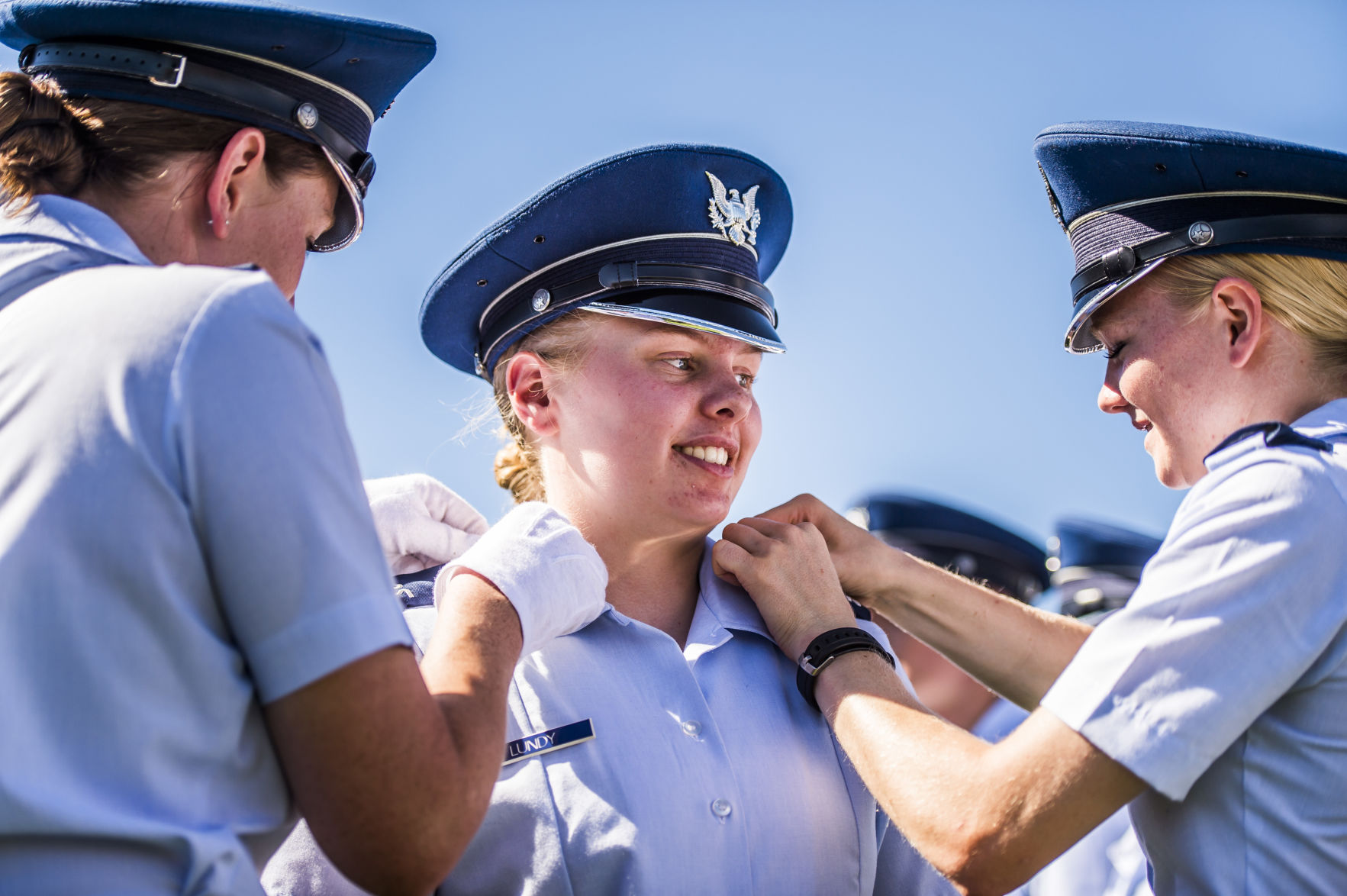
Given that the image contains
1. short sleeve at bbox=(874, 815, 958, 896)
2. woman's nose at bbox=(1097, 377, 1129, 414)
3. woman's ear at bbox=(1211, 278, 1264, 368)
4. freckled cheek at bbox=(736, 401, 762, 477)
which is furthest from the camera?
freckled cheek at bbox=(736, 401, 762, 477)

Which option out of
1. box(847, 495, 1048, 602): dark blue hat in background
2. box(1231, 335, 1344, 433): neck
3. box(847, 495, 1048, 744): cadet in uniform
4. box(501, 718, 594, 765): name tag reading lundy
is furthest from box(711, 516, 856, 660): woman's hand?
box(847, 495, 1048, 602): dark blue hat in background

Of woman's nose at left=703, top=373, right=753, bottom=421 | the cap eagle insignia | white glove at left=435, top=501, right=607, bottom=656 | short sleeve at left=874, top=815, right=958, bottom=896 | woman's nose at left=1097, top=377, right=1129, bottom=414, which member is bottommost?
short sleeve at left=874, top=815, right=958, bottom=896

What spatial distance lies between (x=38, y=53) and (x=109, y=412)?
1088 mm

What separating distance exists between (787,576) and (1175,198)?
4.47 ft

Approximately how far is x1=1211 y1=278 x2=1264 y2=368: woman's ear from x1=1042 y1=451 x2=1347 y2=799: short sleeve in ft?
1.72

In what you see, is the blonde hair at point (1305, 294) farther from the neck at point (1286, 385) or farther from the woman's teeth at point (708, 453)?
the woman's teeth at point (708, 453)

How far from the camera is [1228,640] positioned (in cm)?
222

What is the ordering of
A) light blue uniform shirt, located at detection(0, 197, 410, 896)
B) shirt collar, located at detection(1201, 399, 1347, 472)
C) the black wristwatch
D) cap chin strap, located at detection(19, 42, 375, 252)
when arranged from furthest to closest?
the black wristwatch < shirt collar, located at detection(1201, 399, 1347, 472) < cap chin strap, located at detection(19, 42, 375, 252) < light blue uniform shirt, located at detection(0, 197, 410, 896)

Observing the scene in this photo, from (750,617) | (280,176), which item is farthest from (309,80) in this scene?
(750,617)

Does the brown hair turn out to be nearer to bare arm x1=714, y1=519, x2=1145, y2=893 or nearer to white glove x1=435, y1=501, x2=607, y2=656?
white glove x1=435, y1=501, x2=607, y2=656

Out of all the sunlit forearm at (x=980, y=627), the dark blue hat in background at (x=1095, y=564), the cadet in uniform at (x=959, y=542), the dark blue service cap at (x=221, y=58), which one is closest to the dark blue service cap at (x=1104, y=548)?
the dark blue hat in background at (x=1095, y=564)

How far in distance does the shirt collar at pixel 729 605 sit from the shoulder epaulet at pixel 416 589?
0.74 metres

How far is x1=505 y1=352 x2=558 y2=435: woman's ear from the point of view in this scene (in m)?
3.38

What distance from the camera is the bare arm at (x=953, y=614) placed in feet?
11.3
